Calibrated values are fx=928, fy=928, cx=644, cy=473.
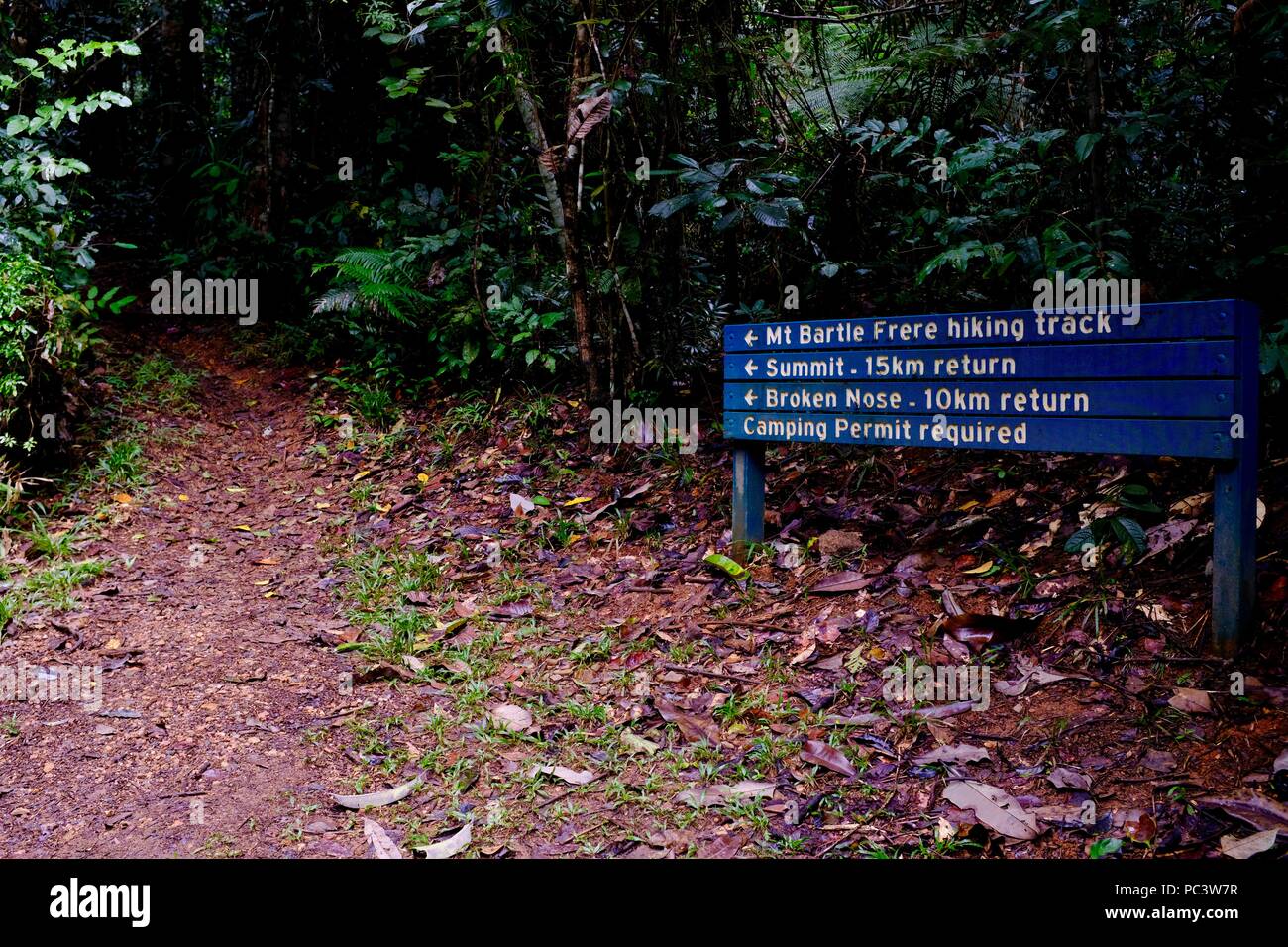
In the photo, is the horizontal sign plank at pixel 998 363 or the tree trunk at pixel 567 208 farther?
the tree trunk at pixel 567 208

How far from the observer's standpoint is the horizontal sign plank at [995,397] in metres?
3.28

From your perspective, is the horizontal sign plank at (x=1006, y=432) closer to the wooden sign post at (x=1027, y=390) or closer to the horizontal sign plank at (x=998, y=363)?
the wooden sign post at (x=1027, y=390)

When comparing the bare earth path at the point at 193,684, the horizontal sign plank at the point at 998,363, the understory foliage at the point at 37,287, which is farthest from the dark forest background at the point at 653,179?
the bare earth path at the point at 193,684

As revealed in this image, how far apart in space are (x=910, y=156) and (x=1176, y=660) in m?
3.79

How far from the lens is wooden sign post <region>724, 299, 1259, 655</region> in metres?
3.21

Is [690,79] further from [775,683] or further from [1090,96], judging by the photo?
[775,683]

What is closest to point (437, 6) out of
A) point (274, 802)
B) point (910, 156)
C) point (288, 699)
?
point (910, 156)

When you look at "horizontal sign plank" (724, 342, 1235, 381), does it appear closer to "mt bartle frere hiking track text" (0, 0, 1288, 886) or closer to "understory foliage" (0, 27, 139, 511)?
"mt bartle frere hiking track text" (0, 0, 1288, 886)

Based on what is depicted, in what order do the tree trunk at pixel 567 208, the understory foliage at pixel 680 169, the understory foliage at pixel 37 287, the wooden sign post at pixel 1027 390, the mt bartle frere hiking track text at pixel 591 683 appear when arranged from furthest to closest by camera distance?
the tree trunk at pixel 567 208
the understory foliage at pixel 37 287
the understory foliage at pixel 680 169
the wooden sign post at pixel 1027 390
the mt bartle frere hiking track text at pixel 591 683

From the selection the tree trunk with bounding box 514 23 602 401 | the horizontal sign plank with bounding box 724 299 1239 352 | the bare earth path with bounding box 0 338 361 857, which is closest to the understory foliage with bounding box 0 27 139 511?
the bare earth path with bounding box 0 338 361 857

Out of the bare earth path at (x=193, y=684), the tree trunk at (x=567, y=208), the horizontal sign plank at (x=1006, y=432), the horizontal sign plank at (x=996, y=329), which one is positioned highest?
the tree trunk at (x=567, y=208)

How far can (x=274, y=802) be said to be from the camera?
3.11 metres

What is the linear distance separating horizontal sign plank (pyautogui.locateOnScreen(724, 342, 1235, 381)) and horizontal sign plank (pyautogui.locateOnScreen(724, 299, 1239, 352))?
4 centimetres

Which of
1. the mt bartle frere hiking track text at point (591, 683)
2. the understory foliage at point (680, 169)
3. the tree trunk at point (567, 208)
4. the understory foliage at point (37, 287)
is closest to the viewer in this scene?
the mt bartle frere hiking track text at point (591, 683)
